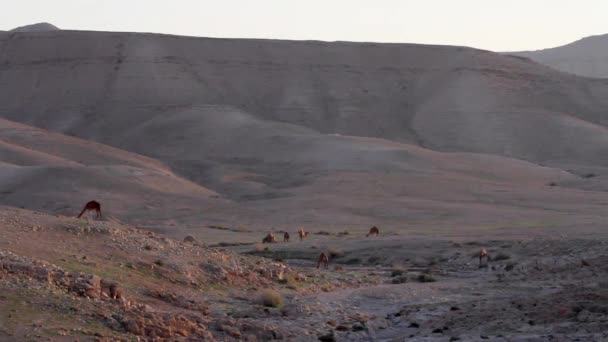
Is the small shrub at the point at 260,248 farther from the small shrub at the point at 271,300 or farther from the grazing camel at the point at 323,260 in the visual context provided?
the small shrub at the point at 271,300

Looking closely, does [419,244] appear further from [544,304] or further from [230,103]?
[230,103]

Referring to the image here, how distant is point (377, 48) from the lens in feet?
394

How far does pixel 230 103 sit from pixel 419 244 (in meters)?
70.8

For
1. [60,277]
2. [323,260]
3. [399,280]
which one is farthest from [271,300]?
[323,260]

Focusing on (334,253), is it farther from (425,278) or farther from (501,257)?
(425,278)

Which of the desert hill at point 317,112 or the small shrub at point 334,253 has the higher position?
the desert hill at point 317,112

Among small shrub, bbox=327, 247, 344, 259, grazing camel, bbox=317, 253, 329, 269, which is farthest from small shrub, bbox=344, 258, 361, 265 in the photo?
grazing camel, bbox=317, 253, 329, 269

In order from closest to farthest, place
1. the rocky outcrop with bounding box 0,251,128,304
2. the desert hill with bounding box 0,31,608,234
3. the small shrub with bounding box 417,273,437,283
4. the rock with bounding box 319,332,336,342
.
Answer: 1. the rocky outcrop with bounding box 0,251,128,304
2. the rock with bounding box 319,332,336,342
3. the small shrub with bounding box 417,273,437,283
4. the desert hill with bounding box 0,31,608,234

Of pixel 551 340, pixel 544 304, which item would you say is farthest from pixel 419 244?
pixel 551 340

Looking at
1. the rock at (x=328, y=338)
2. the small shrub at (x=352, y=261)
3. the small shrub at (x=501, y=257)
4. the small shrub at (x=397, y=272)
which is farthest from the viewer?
the small shrub at (x=352, y=261)

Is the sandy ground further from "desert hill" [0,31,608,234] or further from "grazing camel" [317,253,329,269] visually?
"desert hill" [0,31,608,234]

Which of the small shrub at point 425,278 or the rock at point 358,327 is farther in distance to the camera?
the small shrub at point 425,278

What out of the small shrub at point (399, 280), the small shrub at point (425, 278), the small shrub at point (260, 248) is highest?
the small shrub at point (260, 248)

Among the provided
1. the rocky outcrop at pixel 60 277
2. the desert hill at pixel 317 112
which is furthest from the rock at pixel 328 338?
the desert hill at pixel 317 112
